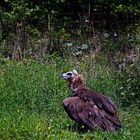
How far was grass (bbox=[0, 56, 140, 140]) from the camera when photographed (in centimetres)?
838

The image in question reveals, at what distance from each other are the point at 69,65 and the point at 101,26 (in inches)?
145

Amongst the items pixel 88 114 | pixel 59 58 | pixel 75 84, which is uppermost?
pixel 75 84

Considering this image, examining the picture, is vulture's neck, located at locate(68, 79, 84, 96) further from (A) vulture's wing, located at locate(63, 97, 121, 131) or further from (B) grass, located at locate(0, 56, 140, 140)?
(A) vulture's wing, located at locate(63, 97, 121, 131)

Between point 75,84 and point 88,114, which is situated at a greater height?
point 75,84

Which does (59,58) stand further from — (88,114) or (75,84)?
(88,114)

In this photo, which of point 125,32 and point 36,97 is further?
point 125,32

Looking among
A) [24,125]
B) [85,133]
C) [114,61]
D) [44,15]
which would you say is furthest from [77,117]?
[44,15]

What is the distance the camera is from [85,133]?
8.74 m

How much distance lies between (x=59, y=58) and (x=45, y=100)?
2576mm

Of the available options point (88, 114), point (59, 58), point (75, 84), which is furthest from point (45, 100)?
point (59, 58)

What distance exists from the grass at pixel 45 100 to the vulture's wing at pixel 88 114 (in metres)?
0.17

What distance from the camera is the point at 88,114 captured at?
8.93 m

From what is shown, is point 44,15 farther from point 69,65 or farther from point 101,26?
point 69,65

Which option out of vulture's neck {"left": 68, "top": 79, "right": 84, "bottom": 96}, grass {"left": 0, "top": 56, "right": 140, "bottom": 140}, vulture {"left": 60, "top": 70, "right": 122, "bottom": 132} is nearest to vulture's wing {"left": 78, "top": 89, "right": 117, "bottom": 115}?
vulture {"left": 60, "top": 70, "right": 122, "bottom": 132}
